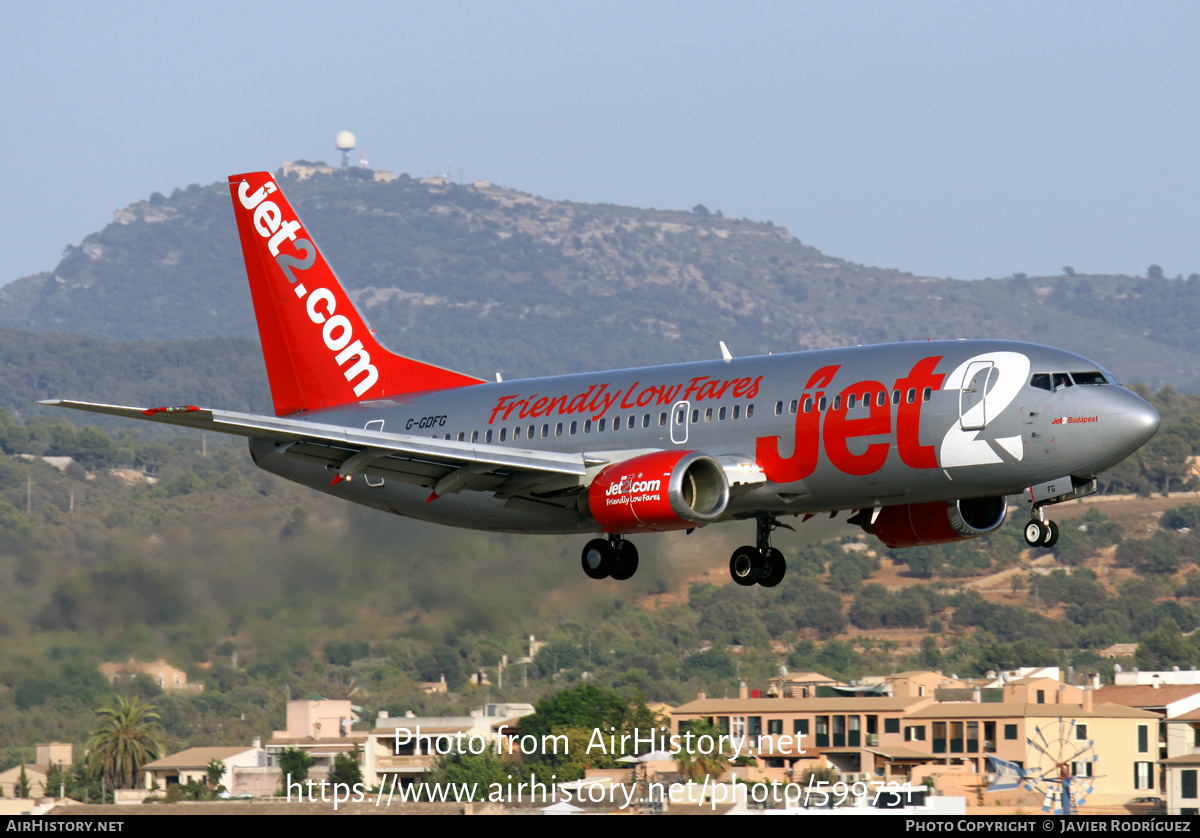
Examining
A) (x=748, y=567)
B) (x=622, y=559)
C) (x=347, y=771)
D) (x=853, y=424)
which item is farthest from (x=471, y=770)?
(x=853, y=424)

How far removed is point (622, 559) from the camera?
42.3 m

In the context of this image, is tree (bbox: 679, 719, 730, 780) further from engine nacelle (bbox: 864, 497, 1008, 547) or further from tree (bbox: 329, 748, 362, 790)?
engine nacelle (bbox: 864, 497, 1008, 547)

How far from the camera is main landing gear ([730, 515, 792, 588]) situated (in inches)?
1676

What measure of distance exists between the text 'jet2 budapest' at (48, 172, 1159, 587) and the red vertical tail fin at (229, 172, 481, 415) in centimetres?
172

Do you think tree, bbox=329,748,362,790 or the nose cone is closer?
the nose cone

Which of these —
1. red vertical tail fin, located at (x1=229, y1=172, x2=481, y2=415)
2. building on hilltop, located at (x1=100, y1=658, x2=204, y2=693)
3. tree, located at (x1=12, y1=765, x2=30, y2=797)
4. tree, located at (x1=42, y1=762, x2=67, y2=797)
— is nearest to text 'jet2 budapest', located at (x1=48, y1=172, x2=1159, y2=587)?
red vertical tail fin, located at (x1=229, y1=172, x2=481, y2=415)

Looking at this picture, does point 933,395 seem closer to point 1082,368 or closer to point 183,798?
point 1082,368

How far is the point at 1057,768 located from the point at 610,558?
151 feet

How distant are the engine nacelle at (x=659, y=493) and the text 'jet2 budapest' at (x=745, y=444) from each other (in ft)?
0.14

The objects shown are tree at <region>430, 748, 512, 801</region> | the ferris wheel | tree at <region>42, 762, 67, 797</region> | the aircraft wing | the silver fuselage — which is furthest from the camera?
tree at <region>430, 748, 512, 801</region>

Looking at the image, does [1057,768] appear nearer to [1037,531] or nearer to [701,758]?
[701,758]

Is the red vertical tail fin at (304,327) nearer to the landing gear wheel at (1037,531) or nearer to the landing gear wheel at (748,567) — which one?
the landing gear wheel at (748,567)

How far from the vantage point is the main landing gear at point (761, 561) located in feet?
140

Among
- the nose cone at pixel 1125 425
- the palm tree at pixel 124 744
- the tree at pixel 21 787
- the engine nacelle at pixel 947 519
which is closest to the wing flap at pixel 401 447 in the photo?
the engine nacelle at pixel 947 519
